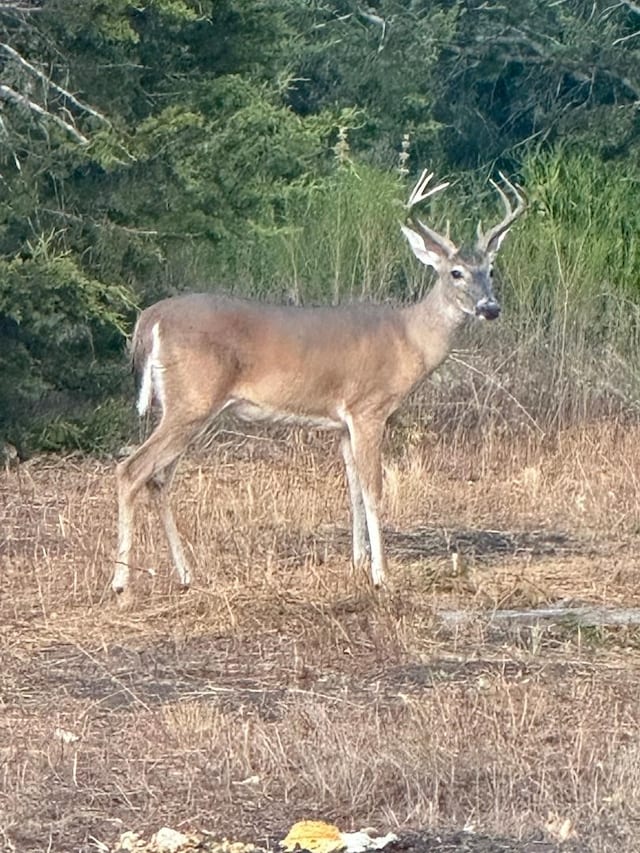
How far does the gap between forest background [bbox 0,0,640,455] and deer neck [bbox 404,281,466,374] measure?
10.1ft

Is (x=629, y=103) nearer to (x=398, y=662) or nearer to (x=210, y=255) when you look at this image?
(x=210, y=255)

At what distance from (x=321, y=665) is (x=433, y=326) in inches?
123

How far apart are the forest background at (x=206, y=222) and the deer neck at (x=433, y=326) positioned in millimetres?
3072

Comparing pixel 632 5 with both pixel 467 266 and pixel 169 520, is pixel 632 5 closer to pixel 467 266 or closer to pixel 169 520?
pixel 467 266

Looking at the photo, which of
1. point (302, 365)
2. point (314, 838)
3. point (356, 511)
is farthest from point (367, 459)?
point (314, 838)

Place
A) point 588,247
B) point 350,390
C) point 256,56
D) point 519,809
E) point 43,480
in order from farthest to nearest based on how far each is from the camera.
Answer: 1. point 588,247
2. point 256,56
3. point 43,480
4. point 350,390
5. point 519,809

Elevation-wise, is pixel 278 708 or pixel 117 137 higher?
pixel 117 137

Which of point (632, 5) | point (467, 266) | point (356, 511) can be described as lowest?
point (356, 511)

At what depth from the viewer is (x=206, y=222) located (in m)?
14.2

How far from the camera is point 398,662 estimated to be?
8383 mm

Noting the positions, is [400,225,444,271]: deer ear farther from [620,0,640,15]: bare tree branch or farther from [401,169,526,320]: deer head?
[620,0,640,15]: bare tree branch

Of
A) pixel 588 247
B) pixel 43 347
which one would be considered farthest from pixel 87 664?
pixel 588 247

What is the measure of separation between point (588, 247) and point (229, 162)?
4.67m

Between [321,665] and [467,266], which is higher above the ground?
[467,266]
